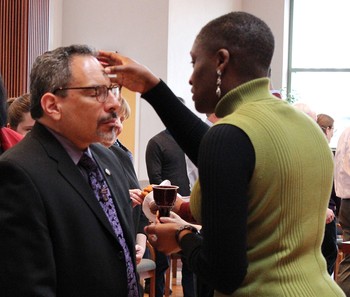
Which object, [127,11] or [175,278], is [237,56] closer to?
[175,278]

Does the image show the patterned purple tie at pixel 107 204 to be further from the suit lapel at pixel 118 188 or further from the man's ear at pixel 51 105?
the man's ear at pixel 51 105

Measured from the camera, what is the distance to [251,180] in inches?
69.7

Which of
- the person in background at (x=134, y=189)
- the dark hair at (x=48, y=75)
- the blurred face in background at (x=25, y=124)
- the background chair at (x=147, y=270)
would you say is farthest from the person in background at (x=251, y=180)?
the background chair at (x=147, y=270)

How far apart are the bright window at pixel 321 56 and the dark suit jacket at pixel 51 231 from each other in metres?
9.11

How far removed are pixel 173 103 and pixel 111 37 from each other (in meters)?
7.07

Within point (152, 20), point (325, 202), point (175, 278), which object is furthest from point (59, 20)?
point (325, 202)

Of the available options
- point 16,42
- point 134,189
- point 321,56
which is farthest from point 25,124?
point 321,56

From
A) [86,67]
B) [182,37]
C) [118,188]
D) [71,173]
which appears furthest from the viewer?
[182,37]

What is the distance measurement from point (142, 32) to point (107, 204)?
7.00 meters

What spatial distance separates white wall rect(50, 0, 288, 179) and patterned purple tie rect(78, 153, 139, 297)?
6.63 meters

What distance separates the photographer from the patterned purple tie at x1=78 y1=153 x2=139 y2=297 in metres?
2.30

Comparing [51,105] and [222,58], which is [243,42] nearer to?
[222,58]

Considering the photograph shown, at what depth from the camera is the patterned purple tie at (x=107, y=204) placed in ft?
7.55

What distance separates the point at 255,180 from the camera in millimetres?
1769
